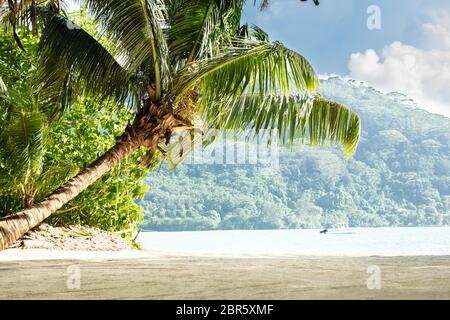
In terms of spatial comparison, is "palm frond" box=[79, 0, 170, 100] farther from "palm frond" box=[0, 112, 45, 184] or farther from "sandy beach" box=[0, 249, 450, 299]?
"sandy beach" box=[0, 249, 450, 299]

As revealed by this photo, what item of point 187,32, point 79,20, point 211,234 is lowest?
point 211,234

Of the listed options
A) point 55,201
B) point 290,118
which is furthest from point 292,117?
point 55,201

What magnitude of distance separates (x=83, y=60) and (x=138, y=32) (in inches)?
29.4

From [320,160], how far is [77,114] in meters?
40.1

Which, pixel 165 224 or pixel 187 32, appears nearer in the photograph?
pixel 187 32

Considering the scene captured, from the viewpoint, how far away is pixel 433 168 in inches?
1876

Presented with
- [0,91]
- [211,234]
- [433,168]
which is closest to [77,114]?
[0,91]

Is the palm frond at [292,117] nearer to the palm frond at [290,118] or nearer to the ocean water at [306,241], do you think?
the palm frond at [290,118]

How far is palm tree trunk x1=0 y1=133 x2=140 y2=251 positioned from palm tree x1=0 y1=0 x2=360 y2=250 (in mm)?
11

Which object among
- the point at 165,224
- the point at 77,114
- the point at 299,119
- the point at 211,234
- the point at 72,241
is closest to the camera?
the point at 299,119

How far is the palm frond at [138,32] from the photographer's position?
626cm

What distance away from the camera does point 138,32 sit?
6434 millimetres
